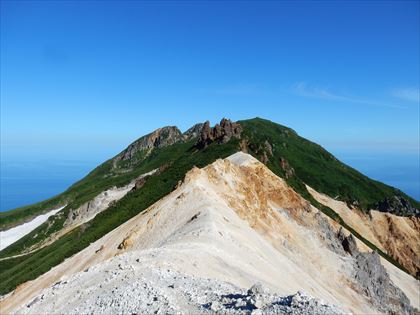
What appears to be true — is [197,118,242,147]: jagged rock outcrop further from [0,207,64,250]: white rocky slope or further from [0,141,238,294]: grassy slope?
[0,207,64,250]: white rocky slope

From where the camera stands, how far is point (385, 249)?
120 m

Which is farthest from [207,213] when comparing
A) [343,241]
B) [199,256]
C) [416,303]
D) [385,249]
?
[385,249]

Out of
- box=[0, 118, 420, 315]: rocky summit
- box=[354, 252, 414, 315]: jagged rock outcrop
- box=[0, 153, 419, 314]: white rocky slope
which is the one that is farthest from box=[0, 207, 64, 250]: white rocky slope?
box=[354, 252, 414, 315]: jagged rock outcrop

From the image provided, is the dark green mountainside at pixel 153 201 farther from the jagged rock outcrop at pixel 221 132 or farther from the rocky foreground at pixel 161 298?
the rocky foreground at pixel 161 298

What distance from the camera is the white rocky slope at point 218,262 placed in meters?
22.4

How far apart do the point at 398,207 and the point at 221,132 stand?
9788 cm

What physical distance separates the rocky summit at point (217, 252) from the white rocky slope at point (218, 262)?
5.3 inches

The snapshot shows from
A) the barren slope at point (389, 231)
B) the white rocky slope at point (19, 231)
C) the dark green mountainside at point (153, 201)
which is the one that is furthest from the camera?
the white rocky slope at point (19, 231)

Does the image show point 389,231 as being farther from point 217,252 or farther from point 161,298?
point 161,298

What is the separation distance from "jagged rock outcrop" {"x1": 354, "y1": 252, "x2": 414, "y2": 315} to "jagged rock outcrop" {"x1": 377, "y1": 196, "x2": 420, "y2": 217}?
10268 cm

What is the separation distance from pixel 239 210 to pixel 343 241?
27.1 m

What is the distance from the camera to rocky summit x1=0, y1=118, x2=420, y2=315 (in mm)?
23359

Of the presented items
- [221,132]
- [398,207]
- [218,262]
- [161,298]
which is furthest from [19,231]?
[398,207]

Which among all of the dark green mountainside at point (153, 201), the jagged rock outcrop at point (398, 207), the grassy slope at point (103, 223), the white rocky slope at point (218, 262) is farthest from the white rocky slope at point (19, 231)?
the jagged rock outcrop at point (398, 207)
